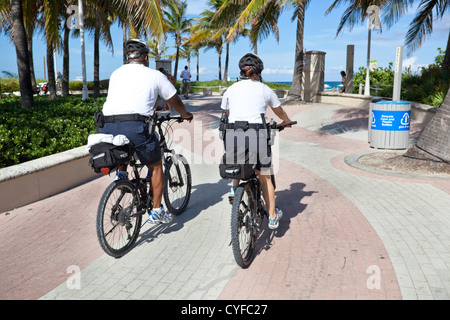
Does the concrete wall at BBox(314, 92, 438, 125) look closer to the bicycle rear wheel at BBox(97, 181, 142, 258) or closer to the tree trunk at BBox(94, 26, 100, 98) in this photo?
the bicycle rear wheel at BBox(97, 181, 142, 258)

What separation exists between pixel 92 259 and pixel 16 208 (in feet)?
7.07

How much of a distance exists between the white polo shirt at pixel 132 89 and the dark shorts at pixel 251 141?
2.95 feet

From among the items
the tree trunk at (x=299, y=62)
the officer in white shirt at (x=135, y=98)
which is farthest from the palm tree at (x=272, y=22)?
the officer in white shirt at (x=135, y=98)

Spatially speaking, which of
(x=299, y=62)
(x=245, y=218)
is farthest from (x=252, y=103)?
(x=299, y=62)

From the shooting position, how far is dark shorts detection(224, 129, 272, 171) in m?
4.22

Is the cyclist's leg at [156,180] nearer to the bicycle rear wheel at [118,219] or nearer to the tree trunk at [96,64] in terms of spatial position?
the bicycle rear wheel at [118,219]

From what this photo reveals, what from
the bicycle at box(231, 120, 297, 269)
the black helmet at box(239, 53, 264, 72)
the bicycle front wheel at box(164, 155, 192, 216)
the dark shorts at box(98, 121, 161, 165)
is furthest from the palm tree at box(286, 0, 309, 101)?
the bicycle at box(231, 120, 297, 269)

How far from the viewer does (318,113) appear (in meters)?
18.2

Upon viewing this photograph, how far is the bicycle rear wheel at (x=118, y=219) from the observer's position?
13.4 feet

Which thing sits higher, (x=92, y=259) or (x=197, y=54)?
(x=197, y=54)

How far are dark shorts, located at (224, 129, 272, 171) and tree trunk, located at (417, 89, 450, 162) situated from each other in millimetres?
4990

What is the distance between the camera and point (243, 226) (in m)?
4.19

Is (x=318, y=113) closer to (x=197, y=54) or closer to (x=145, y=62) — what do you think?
(x=145, y=62)
